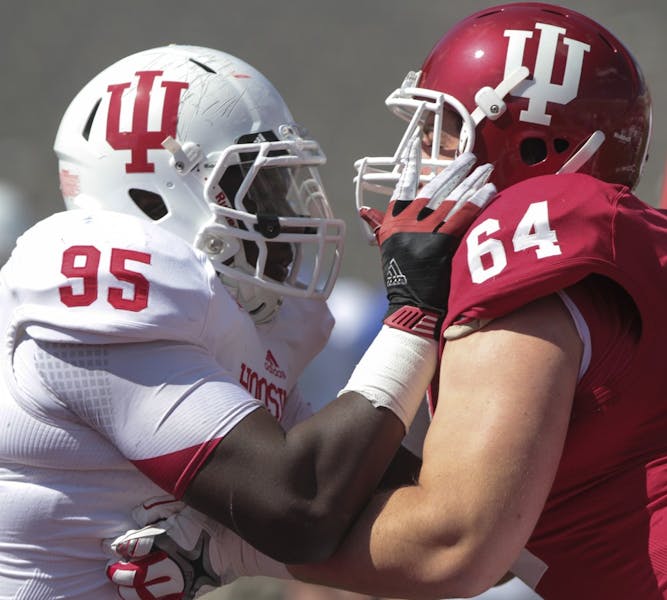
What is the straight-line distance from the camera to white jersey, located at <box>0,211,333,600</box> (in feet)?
7.17

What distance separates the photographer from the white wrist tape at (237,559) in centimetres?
240

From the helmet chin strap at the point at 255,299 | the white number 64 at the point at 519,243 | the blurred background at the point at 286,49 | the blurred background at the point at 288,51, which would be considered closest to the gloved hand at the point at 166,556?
the helmet chin strap at the point at 255,299

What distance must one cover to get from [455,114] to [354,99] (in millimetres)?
7790

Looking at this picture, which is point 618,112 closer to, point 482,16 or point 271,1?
point 482,16

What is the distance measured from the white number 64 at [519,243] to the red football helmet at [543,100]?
0.45 metres

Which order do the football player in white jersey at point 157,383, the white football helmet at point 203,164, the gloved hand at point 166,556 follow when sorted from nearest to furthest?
the football player in white jersey at point 157,383 < the gloved hand at point 166,556 < the white football helmet at point 203,164

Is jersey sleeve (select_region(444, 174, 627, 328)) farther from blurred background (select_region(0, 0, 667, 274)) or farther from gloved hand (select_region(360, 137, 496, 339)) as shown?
blurred background (select_region(0, 0, 667, 274))

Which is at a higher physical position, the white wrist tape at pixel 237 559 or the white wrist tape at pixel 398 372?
the white wrist tape at pixel 398 372

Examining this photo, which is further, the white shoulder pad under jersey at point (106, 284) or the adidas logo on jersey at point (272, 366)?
the adidas logo on jersey at point (272, 366)

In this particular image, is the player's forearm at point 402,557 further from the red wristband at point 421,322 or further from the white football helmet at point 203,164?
the white football helmet at point 203,164

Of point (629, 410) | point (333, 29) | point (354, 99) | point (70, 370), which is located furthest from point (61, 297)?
point (333, 29)

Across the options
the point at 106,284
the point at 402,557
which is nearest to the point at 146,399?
the point at 106,284

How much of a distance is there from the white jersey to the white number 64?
1.76ft

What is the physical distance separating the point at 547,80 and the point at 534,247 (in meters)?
0.59
